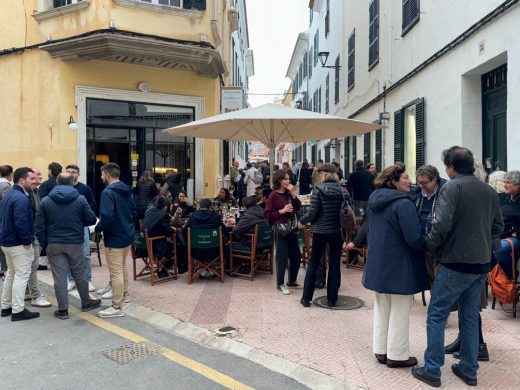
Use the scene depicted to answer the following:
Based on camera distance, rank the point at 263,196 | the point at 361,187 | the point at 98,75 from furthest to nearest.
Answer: the point at 98,75 → the point at 361,187 → the point at 263,196

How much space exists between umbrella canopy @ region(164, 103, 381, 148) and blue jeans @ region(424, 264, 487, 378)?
3.71m

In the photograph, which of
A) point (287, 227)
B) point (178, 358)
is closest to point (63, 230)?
point (178, 358)

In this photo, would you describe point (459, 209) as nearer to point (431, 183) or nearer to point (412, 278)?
point (412, 278)

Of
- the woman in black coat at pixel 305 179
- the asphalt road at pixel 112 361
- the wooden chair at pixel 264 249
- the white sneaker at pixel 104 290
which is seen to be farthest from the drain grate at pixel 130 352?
the woman in black coat at pixel 305 179

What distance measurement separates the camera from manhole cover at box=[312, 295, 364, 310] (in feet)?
18.7

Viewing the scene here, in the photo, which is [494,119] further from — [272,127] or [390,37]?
[390,37]

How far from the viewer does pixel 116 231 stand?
5570 mm

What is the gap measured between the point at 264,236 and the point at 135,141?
634 cm

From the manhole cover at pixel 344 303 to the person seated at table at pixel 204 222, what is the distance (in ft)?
5.84

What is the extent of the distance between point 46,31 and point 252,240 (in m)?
7.80

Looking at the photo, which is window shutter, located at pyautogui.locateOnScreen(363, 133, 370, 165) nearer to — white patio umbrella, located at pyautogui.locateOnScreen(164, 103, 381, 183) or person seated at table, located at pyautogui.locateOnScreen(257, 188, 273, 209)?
white patio umbrella, located at pyautogui.locateOnScreen(164, 103, 381, 183)

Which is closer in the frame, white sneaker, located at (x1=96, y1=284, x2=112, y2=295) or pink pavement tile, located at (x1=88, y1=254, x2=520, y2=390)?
pink pavement tile, located at (x1=88, y1=254, x2=520, y2=390)


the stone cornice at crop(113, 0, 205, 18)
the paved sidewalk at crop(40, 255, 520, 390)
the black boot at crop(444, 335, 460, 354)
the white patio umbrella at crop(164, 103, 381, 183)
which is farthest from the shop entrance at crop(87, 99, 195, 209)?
the black boot at crop(444, 335, 460, 354)

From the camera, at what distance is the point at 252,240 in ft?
22.8
